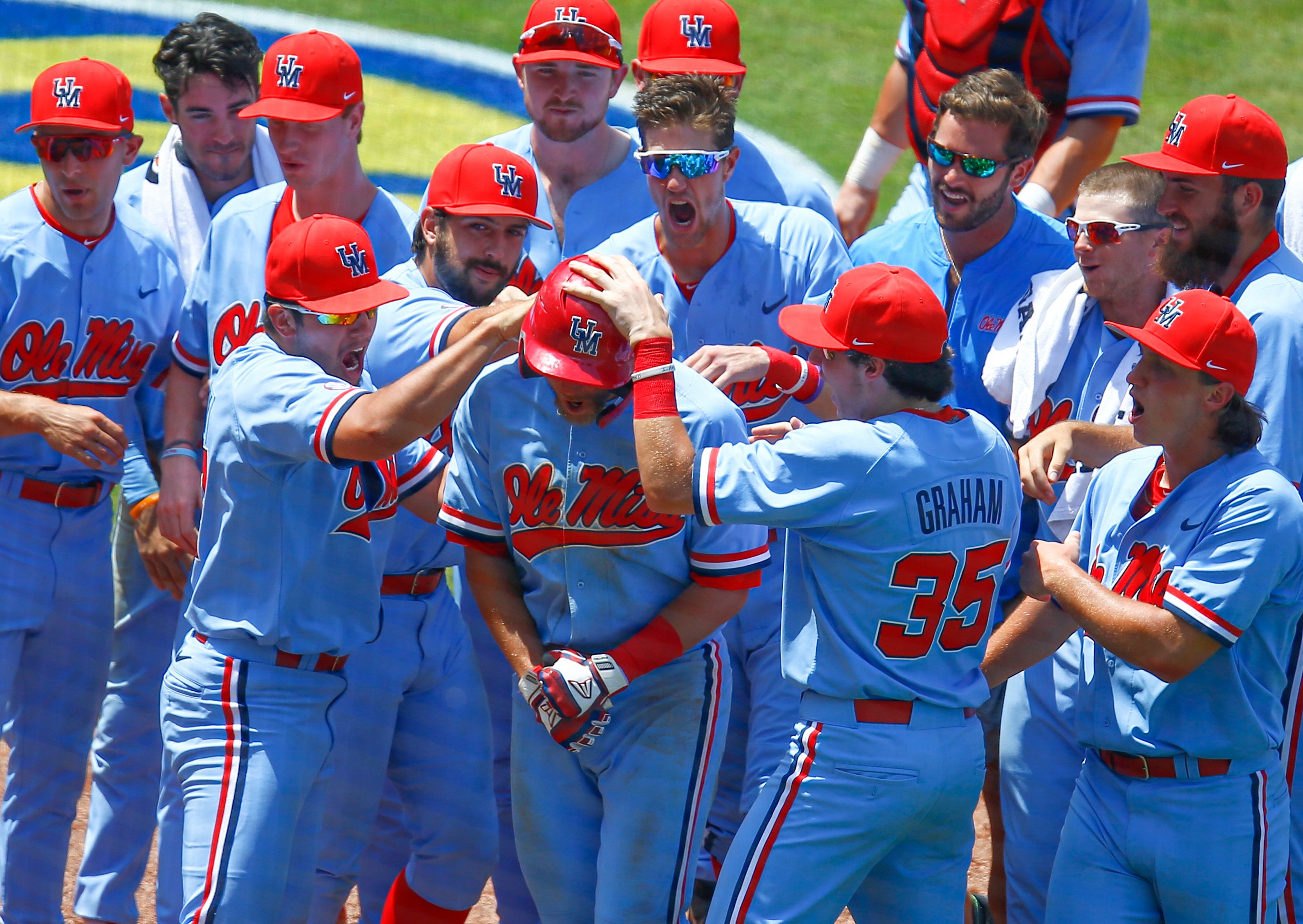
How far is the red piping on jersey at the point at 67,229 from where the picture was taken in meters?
4.69

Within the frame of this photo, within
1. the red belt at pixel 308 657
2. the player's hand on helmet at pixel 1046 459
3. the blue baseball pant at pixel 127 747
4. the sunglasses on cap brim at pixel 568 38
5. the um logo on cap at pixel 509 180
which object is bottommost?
the blue baseball pant at pixel 127 747

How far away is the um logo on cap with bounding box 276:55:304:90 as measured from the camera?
4723 millimetres

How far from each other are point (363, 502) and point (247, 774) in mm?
692

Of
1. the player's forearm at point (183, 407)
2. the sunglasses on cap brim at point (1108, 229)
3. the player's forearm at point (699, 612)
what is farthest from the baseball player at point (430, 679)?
the sunglasses on cap brim at point (1108, 229)

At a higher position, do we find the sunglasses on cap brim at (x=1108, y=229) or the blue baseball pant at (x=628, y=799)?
the sunglasses on cap brim at (x=1108, y=229)

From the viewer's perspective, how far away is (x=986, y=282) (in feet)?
14.3

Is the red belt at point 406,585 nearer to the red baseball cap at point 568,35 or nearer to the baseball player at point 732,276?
the baseball player at point 732,276

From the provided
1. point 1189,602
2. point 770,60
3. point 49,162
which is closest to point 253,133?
point 49,162

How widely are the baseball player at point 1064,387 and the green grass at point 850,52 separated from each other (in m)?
5.77

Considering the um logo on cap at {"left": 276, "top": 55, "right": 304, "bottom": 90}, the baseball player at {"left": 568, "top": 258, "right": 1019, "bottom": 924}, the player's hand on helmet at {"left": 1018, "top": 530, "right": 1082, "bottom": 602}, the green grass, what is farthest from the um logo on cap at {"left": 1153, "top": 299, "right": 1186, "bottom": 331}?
the green grass

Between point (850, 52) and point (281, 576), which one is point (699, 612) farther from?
point (850, 52)

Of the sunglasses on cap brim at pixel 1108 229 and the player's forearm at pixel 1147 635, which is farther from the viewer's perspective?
the sunglasses on cap brim at pixel 1108 229

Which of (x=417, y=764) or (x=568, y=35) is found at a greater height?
(x=568, y=35)

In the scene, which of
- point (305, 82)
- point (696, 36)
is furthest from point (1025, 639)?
point (305, 82)
